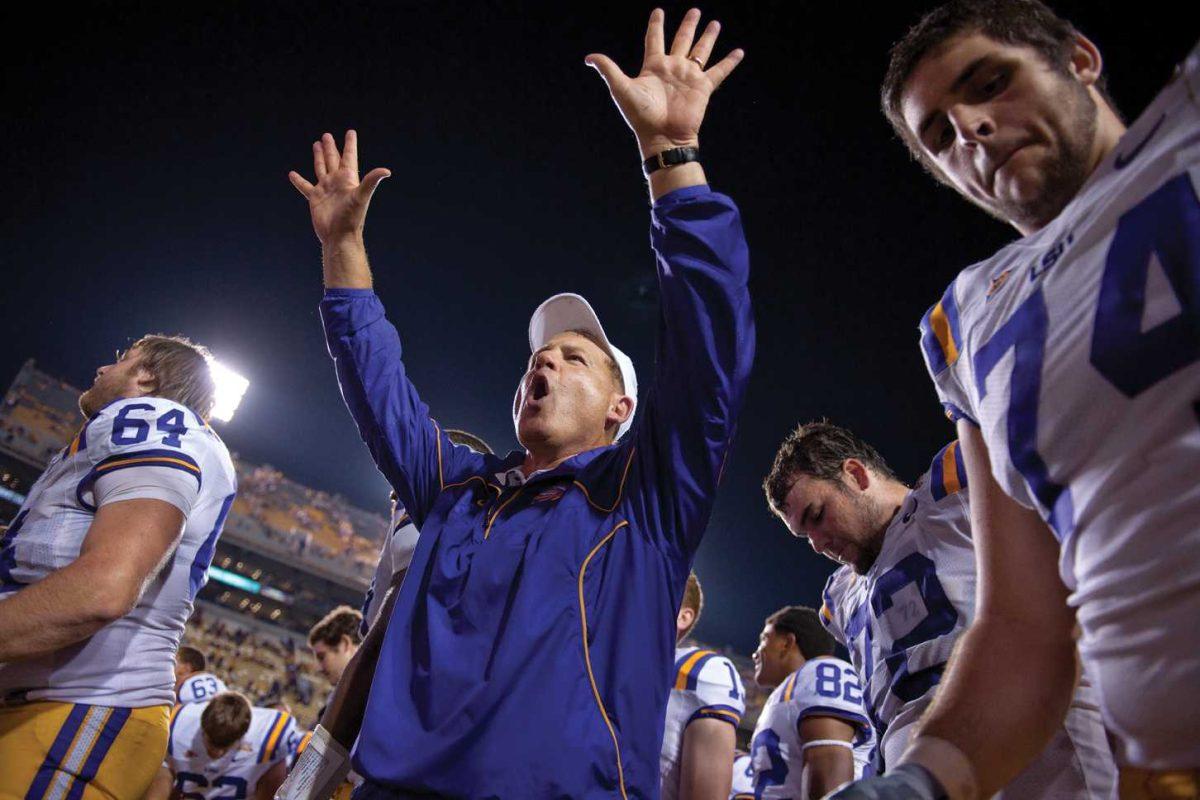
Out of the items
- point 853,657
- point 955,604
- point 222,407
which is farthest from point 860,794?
point 222,407

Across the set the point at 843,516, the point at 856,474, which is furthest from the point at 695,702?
the point at 856,474

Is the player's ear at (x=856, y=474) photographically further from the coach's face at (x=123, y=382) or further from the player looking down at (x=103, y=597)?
the coach's face at (x=123, y=382)

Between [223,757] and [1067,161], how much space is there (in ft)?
30.7

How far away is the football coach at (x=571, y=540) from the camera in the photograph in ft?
5.33

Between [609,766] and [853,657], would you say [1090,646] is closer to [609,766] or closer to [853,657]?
[609,766]

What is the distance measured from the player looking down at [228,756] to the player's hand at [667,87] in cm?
767

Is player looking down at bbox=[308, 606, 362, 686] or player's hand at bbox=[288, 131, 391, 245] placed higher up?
player's hand at bbox=[288, 131, 391, 245]

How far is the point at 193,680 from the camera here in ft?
→ 27.9

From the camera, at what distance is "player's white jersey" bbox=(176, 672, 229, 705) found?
27.0 feet

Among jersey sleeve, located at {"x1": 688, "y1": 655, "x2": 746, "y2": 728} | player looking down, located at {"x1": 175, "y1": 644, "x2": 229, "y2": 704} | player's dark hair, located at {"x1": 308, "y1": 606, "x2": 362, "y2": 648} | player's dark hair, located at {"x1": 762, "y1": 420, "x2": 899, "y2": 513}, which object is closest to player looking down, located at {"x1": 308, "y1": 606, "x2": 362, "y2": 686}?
player's dark hair, located at {"x1": 308, "y1": 606, "x2": 362, "y2": 648}

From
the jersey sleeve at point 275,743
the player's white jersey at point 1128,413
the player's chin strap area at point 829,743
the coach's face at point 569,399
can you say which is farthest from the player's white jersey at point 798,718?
the jersey sleeve at point 275,743

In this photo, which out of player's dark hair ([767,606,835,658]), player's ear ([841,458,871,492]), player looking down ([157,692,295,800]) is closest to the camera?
player's ear ([841,458,871,492])

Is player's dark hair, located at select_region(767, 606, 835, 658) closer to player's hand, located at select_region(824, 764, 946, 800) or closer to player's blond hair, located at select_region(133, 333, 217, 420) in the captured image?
player's blond hair, located at select_region(133, 333, 217, 420)

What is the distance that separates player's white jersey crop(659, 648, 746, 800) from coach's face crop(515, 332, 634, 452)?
2307 millimetres
